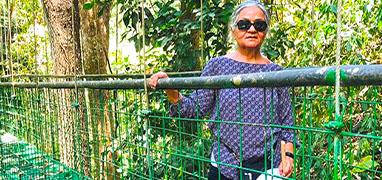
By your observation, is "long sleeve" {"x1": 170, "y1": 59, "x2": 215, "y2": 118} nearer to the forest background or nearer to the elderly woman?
the elderly woman

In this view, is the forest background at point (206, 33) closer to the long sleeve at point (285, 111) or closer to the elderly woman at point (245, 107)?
the elderly woman at point (245, 107)

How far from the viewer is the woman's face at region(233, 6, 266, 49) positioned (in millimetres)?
1610

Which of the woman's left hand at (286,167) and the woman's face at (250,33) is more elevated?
the woman's face at (250,33)

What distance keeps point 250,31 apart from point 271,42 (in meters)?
1.20

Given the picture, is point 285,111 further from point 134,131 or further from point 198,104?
point 134,131

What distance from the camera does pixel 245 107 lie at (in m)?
1.50

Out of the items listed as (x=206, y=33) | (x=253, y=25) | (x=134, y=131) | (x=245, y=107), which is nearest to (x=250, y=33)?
(x=253, y=25)

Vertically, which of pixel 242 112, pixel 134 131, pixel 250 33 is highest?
pixel 250 33

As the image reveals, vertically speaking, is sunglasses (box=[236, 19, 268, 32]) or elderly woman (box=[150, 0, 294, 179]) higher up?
sunglasses (box=[236, 19, 268, 32])

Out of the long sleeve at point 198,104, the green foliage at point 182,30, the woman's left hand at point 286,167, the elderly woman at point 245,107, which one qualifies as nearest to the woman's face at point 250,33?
the elderly woman at point 245,107

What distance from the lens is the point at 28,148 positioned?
118 inches

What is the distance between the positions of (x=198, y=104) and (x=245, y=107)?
20cm

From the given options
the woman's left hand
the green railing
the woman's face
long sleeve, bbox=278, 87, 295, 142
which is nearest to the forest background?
the green railing

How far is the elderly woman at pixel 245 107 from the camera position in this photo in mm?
1478
